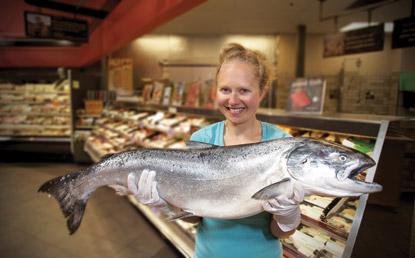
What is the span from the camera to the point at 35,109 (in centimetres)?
922

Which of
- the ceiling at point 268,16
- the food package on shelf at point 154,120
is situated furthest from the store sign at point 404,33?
the food package on shelf at point 154,120

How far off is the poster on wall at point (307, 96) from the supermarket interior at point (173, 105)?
0.01 m

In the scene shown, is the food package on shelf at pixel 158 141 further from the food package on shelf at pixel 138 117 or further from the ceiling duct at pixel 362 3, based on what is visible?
the ceiling duct at pixel 362 3

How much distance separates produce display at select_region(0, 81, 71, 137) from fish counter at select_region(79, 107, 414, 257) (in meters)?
2.77

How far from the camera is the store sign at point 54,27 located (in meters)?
5.78

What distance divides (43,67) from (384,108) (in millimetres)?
9711

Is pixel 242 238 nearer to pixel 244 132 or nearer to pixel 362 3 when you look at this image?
pixel 244 132

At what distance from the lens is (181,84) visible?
493cm

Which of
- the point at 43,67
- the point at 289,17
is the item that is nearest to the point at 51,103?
the point at 43,67

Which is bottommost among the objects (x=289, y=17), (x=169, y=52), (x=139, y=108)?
(x=139, y=108)

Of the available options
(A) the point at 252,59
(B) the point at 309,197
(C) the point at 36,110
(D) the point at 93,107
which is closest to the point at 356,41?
(B) the point at 309,197

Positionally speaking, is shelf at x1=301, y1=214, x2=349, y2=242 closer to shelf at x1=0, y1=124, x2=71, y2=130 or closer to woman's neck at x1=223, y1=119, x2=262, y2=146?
woman's neck at x1=223, y1=119, x2=262, y2=146

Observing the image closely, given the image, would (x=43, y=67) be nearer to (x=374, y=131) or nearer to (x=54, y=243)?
(x=54, y=243)

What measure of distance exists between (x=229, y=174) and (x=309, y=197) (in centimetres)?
101
